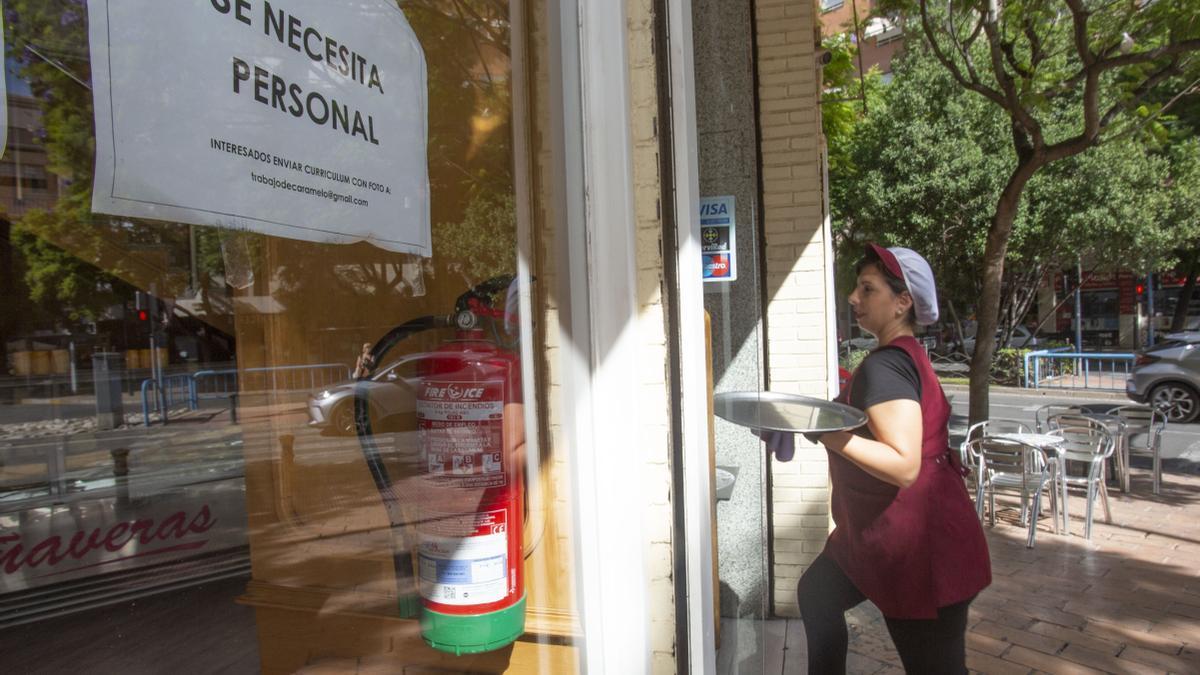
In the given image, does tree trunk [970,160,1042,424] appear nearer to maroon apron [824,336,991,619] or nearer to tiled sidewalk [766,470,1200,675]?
tiled sidewalk [766,470,1200,675]

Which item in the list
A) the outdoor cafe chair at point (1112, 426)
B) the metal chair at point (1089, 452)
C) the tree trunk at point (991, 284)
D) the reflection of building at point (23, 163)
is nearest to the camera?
the reflection of building at point (23, 163)

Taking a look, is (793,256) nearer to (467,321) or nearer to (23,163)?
(467,321)

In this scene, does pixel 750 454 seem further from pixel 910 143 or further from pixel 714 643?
pixel 910 143

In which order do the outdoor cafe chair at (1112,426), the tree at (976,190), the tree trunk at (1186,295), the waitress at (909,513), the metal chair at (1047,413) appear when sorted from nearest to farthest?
1. the waitress at (909,513)
2. the outdoor cafe chair at (1112,426)
3. the metal chair at (1047,413)
4. the tree at (976,190)
5. the tree trunk at (1186,295)

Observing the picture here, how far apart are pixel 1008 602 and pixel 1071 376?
17.1m

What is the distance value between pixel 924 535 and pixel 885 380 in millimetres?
465

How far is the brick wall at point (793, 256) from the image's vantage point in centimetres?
414

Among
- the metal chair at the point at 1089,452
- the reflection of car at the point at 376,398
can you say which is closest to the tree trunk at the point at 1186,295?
the metal chair at the point at 1089,452

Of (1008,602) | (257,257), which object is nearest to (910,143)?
(1008,602)

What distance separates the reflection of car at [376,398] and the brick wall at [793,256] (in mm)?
2736

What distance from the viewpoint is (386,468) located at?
1.92m

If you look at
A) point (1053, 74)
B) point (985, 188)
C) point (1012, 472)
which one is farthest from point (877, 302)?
point (985, 188)

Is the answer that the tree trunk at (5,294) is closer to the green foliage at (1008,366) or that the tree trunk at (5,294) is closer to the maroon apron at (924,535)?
the maroon apron at (924,535)

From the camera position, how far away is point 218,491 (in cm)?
245
